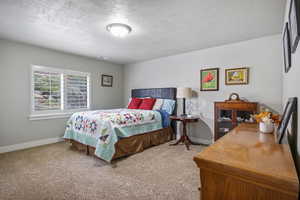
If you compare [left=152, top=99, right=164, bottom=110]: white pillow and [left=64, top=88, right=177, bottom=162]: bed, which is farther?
[left=152, top=99, right=164, bottom=110]: white pillow

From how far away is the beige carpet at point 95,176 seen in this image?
1.84 m

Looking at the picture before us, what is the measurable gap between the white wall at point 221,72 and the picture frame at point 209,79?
0.31ft

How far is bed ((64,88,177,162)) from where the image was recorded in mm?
2699

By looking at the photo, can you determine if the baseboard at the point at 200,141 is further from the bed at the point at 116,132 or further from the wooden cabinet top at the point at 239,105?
the wooden cabinet top at the point at 239,105

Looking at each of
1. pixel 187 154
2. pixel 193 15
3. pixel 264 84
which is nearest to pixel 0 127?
pixel 187 154

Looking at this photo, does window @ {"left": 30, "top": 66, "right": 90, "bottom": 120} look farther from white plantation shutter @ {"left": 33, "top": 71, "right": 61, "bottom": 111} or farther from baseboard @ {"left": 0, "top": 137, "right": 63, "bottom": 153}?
baseboard @ {"left": 0, "top": 137, "right": 63, "bottom": 153}

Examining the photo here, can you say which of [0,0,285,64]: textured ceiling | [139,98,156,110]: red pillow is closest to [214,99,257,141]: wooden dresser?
[0,0,285,64]: textured ceiling

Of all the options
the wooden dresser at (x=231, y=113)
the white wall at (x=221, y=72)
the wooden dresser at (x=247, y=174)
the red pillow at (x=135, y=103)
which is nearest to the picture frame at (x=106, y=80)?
the white wall at (x=221, y=72)

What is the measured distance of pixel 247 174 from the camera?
0.70 metres

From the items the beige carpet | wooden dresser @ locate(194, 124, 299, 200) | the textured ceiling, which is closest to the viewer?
wooden dresser @ locate(194, 124, 299, 200)

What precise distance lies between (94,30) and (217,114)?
9.30 feet

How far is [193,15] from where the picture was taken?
7.27 feet

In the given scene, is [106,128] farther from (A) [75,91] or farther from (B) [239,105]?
(B) [239,105]

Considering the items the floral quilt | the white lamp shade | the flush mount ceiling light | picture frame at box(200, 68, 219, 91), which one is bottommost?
the floral quilt
